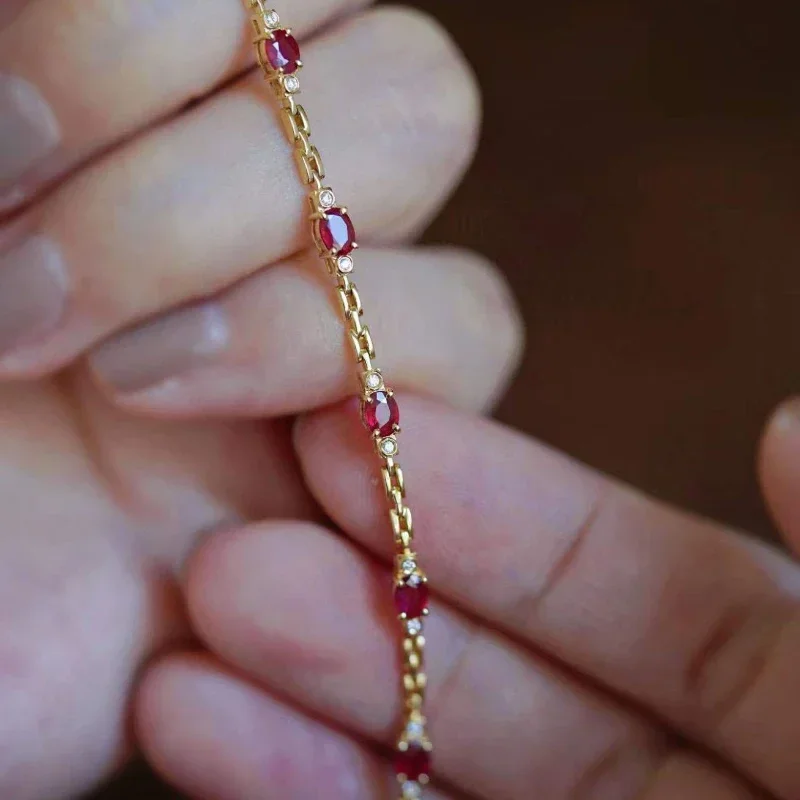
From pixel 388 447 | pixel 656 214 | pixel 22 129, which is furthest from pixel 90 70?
pixel 656 214

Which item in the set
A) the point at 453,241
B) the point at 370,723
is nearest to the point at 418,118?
the point at 453,241

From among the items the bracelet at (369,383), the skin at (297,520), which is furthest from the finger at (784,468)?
the bracelet at (369,383)

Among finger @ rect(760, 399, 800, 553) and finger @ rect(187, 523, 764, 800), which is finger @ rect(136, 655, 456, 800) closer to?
finger @ rect(187, 523, 764, 800)

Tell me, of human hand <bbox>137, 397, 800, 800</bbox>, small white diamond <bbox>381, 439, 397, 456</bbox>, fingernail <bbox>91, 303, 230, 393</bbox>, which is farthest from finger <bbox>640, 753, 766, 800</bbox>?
fingernail <bbox>91, 303, 230, 393</bbox>

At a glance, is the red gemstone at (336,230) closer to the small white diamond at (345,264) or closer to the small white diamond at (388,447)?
the small white diamond at (345,264)

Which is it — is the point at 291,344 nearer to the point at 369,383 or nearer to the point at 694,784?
the point at 369,383

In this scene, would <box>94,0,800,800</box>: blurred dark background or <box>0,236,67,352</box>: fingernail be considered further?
<box>94,0,800,800</box>: blurred dark background

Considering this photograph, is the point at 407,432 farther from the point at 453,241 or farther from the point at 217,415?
the point at 453,241

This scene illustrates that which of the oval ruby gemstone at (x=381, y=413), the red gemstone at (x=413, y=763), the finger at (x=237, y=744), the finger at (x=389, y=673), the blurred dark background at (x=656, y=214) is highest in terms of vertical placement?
the blurred dark background at (x=656, y=214)
